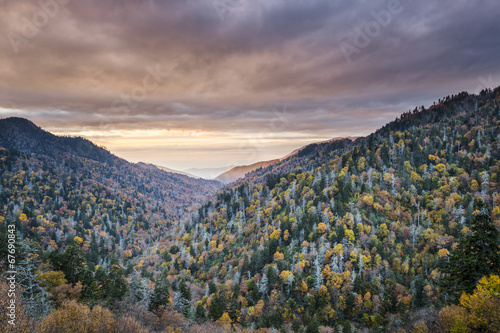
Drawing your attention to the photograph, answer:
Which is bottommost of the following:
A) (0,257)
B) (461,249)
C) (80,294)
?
(80,294)

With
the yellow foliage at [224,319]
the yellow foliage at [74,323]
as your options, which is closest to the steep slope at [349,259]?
the yellow foliage at [224,319]

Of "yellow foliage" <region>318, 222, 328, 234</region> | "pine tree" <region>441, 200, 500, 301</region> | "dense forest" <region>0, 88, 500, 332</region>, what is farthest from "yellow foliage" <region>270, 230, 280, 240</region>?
"pine tree" <region>441, 200, 500, 301</region>

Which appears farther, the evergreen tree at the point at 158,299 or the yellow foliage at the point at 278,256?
the yellow foliage at the point at 278,256

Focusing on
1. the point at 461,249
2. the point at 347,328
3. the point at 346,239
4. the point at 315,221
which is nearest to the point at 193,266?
the point at 315,221

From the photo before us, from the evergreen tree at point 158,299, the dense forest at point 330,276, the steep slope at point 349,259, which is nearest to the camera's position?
the dense forest at point 330,276

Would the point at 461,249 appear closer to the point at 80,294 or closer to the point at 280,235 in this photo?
the point at 80,294

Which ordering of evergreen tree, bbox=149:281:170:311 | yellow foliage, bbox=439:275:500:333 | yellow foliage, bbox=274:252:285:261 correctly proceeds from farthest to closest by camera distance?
yellow foliage, bbox=274:252:285:261 → evergreen tree, bbox=149:281:170:311 → yellow foliage, bbox=439:275:500:333

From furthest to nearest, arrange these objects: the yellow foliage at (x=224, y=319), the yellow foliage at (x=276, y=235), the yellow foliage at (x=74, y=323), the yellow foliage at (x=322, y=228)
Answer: the yellow foliage at (x=276, y=235)
the yellow foliage at (x=322, y=228)
the yellow foliage at (x=224, y=319)
the yellow foliage at (x=74, y=323)

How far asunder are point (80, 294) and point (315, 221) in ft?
456

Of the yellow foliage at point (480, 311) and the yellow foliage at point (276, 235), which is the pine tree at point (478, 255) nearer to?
the yellow foliage at point (480, 311)

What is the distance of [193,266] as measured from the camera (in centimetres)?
19188

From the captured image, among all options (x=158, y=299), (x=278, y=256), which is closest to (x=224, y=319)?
(x=158, y=299)

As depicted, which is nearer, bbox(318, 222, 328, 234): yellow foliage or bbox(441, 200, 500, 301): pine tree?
bbox(441, 200, 500, 301): pine tree

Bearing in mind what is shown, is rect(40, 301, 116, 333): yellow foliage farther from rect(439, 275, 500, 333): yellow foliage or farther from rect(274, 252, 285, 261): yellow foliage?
rect(274, 252, 285, 261): yellow foliage
